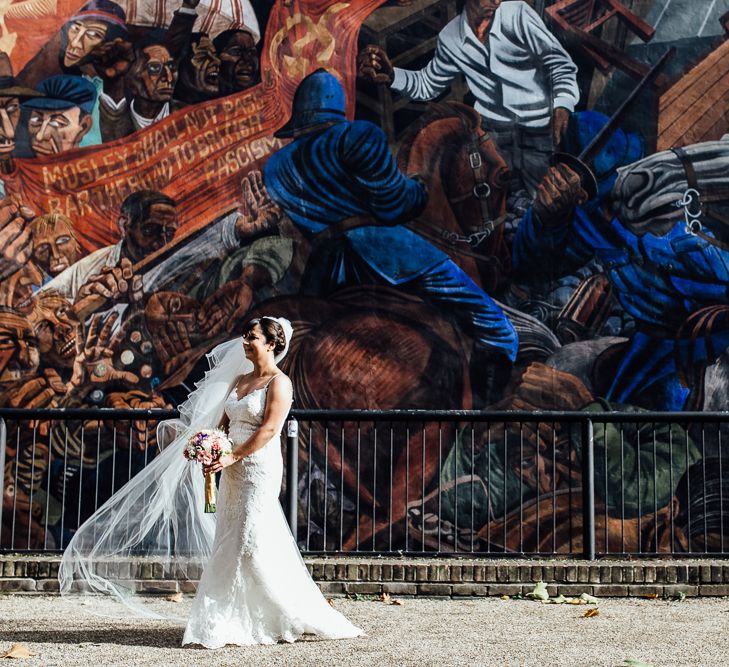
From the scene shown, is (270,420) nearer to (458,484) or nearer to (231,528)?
(231,528)

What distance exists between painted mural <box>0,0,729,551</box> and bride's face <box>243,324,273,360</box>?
5.17m

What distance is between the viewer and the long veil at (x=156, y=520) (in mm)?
7102

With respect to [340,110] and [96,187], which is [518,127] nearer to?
[340,110]

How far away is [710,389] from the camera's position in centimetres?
1188

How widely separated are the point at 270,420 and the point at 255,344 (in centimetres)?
43

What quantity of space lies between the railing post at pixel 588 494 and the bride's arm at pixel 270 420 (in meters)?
3.91

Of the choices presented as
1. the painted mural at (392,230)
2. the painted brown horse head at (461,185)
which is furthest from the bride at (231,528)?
the painted brown horse head at (461,185)

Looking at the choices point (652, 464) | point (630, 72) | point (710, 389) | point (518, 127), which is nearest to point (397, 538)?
point (652, 464)

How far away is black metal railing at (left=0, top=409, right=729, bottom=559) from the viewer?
1157 centimetres

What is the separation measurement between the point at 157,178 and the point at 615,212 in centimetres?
472

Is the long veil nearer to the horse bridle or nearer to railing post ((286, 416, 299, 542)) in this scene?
railing post ((286, 416, 299, 542))

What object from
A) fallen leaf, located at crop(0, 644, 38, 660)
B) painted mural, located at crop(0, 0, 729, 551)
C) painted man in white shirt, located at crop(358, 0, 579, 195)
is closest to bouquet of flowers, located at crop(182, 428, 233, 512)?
fallen leaf, located at crop(0, 644, 38, 660)

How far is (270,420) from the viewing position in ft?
21.6

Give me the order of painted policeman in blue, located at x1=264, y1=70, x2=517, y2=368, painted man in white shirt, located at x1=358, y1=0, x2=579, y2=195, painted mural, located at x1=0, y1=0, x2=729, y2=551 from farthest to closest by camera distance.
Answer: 1. painted man in white shirt, located at x1=358, y1=0, x2=579, y2=195
2. painted policeman in blue, located at x1=264, y1=70, x2=517, y2=368
3. painted mural, located at x1=0, y1=0, x2=729, y2=551
